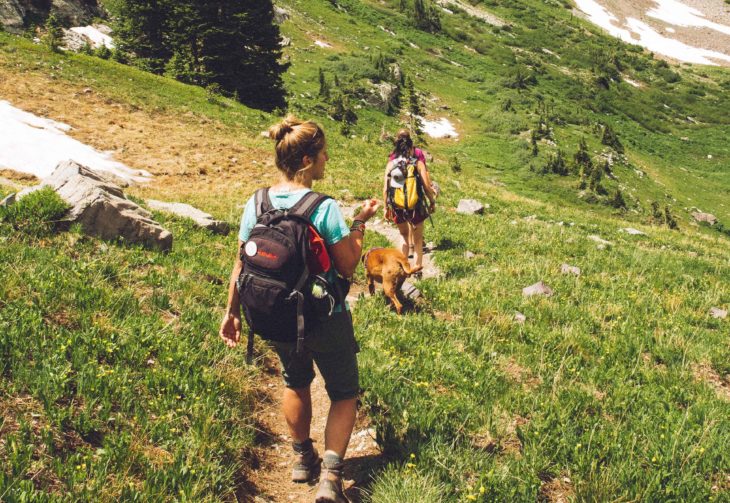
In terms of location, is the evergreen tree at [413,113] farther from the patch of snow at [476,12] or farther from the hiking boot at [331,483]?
the patch of snow at [476,12]

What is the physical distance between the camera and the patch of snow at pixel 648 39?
116800 millimetres

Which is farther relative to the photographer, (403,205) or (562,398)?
(403,205)

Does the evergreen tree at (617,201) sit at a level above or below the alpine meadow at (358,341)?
below

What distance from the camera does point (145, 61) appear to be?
28.5 meters

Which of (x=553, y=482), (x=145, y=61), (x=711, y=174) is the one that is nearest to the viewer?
(x=553, y=482)

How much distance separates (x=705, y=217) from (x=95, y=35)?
49.3 meters

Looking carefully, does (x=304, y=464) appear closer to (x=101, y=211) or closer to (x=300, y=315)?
(x=300, y=315)

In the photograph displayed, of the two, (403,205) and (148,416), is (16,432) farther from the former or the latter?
(403,205)

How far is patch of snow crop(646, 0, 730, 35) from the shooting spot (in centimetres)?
13425

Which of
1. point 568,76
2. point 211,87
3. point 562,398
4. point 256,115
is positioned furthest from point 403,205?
point 568,76

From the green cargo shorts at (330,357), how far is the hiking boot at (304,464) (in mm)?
502

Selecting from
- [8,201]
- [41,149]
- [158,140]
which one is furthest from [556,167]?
[8,201]

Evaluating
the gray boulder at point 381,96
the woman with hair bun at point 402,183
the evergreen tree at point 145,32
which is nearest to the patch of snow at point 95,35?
the evergreen tree at point 145,32

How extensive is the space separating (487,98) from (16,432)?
61564mm
